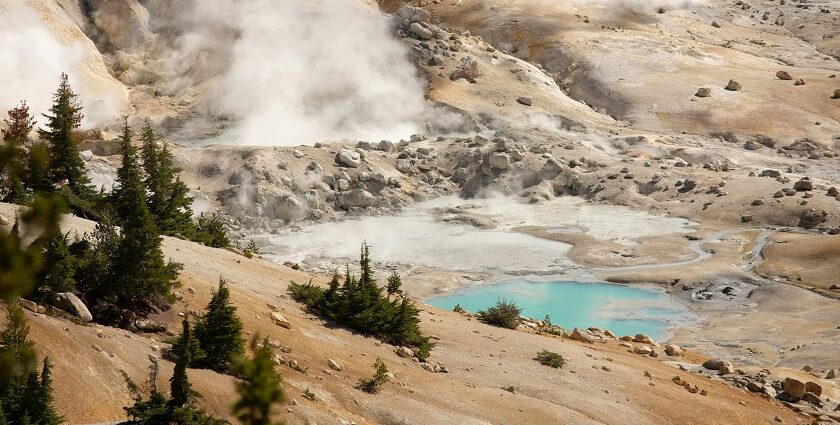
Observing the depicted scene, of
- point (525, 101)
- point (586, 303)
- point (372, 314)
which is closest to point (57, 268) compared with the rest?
point (372, 314)

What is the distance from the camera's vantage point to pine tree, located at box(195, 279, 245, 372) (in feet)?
48.1

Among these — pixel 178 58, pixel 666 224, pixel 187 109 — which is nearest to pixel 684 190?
Result: pixel 666 224

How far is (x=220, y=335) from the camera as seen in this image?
1477 centimetres

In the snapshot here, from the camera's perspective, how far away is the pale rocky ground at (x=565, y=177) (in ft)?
60.0

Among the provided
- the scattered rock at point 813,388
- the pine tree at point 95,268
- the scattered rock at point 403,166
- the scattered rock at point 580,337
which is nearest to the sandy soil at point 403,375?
the scattered rock at point 580,337

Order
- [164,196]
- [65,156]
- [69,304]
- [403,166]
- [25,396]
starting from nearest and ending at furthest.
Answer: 1. [25,396]
2. [69,304]
3. [65,156]
4. [164,196]
5. [403,166]

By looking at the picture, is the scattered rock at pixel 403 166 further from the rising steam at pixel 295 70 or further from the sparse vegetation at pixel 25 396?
the sparse vegetation at pixel 25 396

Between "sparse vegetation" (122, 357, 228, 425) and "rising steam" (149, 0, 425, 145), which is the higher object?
"rising steam" (149, 0, 425, 145)

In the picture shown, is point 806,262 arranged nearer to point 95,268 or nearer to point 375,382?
point 375,382

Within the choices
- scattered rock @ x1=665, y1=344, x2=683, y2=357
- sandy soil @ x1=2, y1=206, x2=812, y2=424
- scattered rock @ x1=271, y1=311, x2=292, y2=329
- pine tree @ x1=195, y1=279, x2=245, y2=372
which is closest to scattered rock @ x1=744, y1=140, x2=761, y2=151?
scattered rock @ x1=665, y1=344, x2=683, y2=357

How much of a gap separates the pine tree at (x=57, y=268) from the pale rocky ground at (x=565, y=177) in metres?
1.17

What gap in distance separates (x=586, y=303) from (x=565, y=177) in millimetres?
19106

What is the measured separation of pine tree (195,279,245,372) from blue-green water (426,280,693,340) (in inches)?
883

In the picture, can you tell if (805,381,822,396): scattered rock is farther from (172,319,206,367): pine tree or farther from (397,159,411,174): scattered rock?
(397,159,411,174): scattered rock
